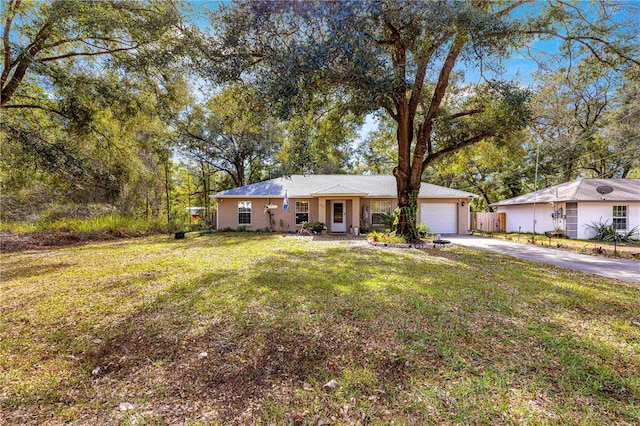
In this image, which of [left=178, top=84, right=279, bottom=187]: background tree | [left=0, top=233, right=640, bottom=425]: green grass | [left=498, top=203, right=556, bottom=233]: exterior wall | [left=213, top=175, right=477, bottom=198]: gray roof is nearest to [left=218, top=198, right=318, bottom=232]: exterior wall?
[left=213, top=175, right=477, bottom=198]: gray roof

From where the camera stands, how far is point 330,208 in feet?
53.6

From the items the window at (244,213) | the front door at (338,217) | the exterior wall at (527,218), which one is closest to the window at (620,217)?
the exterior wall at (527,218)

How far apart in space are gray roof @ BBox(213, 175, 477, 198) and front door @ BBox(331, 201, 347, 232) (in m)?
1.12

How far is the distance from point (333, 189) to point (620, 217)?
14557 mm

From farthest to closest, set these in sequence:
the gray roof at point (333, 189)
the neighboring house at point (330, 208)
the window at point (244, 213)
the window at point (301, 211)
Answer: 1. the window at point (244, 213)
2. the window at point (301, 211)
3. the neighboring house at point (330, 208)
4. the gray roof at point (333, 189)

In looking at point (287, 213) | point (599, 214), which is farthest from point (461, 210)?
point (287, 213)

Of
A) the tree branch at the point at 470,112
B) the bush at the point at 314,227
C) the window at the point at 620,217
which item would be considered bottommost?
the bush at the point at 314,227

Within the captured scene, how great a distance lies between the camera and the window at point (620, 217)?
45.3 feet

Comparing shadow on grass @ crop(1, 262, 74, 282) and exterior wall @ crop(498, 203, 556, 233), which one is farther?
exterior wall @ crop(498, 203, 556, 233)

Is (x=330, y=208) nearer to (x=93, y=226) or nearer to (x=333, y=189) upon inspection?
(x=333, y=189)

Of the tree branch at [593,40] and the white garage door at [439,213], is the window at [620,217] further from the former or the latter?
the tree branch at [593,40]

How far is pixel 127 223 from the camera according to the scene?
14.0 m

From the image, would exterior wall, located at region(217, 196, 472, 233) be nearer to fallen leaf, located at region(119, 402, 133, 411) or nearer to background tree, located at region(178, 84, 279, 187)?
background tree, located at region(178, 84, 279, 187)

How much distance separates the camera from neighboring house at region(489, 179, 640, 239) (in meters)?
13.7
